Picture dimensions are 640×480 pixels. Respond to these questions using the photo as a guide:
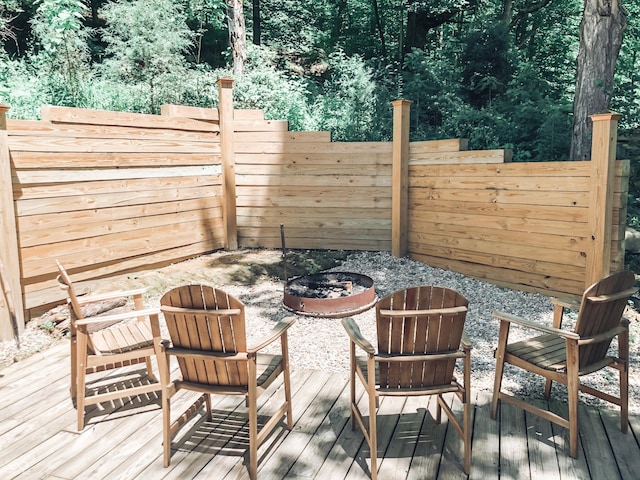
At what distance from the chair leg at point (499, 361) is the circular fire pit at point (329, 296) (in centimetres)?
208

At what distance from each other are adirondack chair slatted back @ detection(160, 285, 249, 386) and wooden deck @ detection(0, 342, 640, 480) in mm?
522

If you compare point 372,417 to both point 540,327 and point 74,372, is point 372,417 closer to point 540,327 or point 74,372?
point 540,327

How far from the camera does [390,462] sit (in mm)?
2803

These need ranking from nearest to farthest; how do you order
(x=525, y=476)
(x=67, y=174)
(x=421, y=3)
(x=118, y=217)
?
(x=525, y=476)
(x=67, y=174)
(x=118, y=217)
(x=421, y=3)

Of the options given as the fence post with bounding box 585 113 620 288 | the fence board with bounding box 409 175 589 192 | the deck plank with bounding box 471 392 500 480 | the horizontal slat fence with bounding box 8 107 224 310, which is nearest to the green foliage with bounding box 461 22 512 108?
the fence board with bounding box 409 175 589 192

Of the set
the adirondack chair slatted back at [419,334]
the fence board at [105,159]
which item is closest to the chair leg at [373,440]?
the adirondack chair slatted back at [419,334]

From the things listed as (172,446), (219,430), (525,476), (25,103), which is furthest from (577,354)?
(25,103)

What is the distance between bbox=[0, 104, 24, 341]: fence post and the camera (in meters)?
4.54

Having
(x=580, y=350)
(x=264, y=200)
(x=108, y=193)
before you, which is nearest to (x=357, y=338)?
(x=580, y=350)

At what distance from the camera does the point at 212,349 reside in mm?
2740

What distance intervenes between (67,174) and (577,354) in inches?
197

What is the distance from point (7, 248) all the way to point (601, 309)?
15.7 ft

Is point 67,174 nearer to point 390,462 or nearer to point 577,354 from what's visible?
point 390,462

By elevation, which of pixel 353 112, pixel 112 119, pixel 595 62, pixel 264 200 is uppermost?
pixel 595 62
